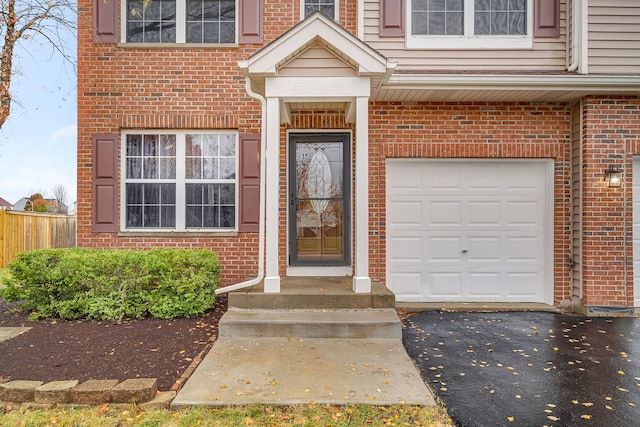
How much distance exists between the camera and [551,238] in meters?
5.98

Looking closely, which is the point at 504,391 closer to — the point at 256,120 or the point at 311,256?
the point at 311,256

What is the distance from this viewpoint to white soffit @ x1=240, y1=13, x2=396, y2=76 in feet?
14.9

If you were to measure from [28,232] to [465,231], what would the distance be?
11.3 meters

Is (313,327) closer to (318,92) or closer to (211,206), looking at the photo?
(318,92)

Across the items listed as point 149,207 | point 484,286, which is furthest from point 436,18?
point 149,207

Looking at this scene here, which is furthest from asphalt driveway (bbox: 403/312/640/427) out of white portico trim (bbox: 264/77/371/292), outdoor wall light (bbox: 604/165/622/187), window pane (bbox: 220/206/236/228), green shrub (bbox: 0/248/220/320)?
window pane (bbox: 220/206/236/228)

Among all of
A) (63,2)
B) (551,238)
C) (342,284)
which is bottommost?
(342,284)

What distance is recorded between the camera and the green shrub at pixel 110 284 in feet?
16.0

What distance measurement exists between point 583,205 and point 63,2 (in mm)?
8630

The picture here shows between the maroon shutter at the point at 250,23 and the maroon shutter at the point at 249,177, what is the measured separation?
1519mm

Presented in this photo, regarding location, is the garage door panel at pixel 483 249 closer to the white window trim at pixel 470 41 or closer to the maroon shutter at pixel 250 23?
the white window trim at pixel 470 41

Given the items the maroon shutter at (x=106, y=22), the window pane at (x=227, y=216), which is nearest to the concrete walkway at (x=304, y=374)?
the window pane at (x=227, y=216)

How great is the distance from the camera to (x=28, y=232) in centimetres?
1059

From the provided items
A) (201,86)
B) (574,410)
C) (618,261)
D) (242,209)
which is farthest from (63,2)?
(618,261)
